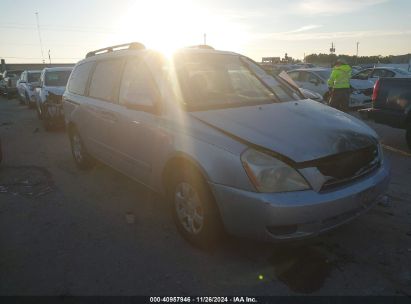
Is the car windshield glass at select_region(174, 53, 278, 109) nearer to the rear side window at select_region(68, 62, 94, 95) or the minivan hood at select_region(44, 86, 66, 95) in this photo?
the rear side window at select_region(68, 62, 94, 95)

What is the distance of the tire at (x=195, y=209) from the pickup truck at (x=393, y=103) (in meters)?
5.00

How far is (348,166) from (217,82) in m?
1.70

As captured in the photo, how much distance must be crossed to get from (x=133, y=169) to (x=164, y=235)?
2.88 ft

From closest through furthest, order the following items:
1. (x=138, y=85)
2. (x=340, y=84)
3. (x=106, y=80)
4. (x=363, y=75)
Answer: (x=138, y=85)
(x=106, y=80)
(x=340, y=84)
(x=363, y=75)

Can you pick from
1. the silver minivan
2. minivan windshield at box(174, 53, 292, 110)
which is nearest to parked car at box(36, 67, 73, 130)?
the silver minivan

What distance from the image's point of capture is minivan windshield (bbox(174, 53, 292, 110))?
3.51 m

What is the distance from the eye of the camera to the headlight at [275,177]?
2658mm

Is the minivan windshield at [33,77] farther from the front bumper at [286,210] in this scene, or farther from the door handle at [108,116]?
the front bumper at [286,210]

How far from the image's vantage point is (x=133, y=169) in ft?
13.3

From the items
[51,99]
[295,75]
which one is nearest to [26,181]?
[51,99]

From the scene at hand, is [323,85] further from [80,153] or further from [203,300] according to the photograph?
[203,300]

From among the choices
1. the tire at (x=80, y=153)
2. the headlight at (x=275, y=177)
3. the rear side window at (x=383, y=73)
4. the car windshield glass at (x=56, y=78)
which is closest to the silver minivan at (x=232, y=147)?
the headlight at (x=275, y=177)

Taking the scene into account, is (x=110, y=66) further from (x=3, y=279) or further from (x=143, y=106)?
(x=3, y=279)

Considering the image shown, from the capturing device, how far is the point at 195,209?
10.5 feet
